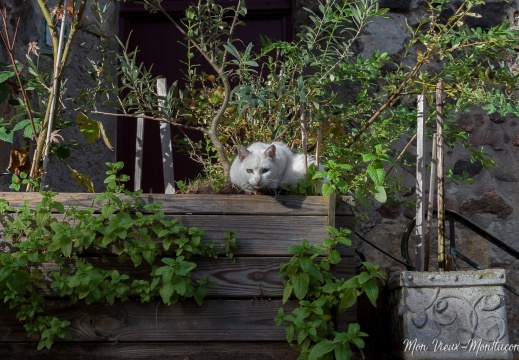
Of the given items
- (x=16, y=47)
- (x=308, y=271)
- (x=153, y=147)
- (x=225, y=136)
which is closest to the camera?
(x=308, y=271)

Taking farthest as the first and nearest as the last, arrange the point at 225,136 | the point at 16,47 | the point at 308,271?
the point at 16,47, the point at 225,136, the point at 308,271

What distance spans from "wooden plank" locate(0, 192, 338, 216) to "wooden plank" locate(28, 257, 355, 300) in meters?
0.17

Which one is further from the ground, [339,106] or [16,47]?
[16,47]

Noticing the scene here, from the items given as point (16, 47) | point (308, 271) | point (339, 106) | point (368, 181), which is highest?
point (16, 47)

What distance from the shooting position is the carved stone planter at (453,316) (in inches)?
105

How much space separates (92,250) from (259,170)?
0.68 metres

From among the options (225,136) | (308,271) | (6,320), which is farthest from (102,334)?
(225,136)

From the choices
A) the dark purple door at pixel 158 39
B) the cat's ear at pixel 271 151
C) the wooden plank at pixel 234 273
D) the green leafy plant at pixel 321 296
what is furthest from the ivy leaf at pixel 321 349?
the dark purple door at pixel 158 39

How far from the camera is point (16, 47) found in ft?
14.1

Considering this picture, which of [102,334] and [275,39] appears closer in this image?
[102,334]

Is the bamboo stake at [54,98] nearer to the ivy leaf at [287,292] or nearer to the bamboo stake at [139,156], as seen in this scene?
the bamboo stake at [139,156]

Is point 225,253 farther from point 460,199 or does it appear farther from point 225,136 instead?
point 460,199

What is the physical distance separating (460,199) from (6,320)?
3.17 metres

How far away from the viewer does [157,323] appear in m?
2.79
